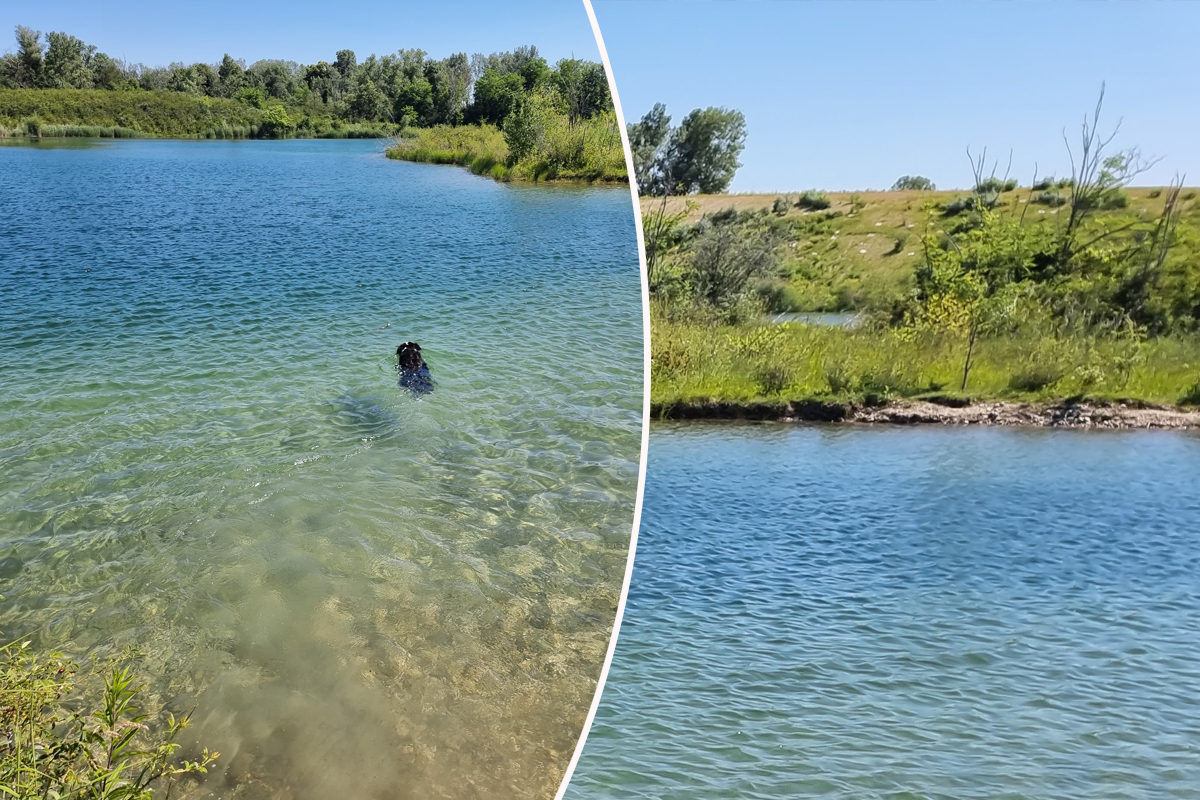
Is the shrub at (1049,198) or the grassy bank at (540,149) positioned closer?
the grassy bank at (540,149)

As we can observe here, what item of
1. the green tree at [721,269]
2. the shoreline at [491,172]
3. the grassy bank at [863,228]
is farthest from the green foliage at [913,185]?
the shoreline at [491,172]

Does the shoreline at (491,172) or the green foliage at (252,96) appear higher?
the green foliage at (252,96)

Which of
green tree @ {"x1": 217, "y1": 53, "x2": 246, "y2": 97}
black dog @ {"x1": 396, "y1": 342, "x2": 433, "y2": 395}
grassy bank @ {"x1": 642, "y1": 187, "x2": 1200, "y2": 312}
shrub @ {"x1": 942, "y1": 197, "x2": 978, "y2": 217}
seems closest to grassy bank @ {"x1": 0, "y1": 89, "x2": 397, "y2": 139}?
green tree @ {"x1": 217, "y1": 53, "x2": 246, "y2": 97}

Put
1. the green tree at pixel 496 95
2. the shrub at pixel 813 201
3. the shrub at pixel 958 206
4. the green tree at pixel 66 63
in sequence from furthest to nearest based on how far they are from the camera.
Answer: the shrub at pixel 813 201
the shrub at pixel 958 206
the green tree at pixel 496 95
the green tree at pixel 66 63

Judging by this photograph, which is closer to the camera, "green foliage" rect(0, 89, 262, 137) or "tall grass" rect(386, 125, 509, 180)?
"green foliage" rect(0, 89, 262, 137)

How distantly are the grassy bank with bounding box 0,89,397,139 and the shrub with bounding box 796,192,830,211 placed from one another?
2334 centimetres

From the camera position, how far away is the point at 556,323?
4.10 meters

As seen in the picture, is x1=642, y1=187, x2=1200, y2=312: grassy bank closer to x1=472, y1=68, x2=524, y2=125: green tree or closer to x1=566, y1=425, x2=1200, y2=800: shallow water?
x1=566, y1=425, x2=1200, y2=800: shallow water

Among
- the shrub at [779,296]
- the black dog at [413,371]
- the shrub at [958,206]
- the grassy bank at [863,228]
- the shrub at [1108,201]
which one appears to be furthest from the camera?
the shrub at [958,206]

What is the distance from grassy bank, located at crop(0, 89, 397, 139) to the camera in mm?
2281

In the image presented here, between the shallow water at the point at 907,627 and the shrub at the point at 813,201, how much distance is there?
52.0ft

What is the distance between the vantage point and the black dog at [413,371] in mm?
4398

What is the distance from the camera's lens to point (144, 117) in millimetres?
2541

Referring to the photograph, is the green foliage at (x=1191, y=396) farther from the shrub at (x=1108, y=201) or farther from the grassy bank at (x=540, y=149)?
the grassy bank at (x=540, y=149)
